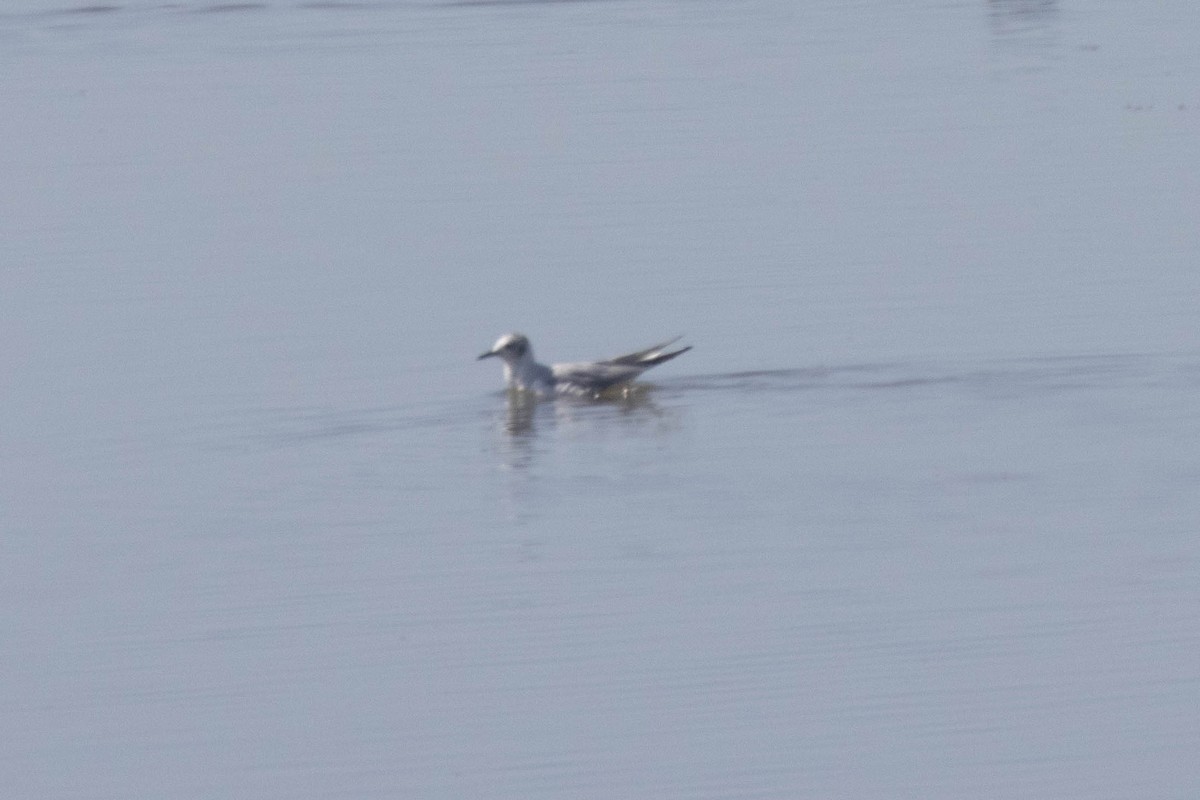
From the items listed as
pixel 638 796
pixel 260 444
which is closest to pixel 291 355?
pixel 260 444

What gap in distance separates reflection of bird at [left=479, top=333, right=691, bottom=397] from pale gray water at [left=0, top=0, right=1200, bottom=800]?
0.55 ft

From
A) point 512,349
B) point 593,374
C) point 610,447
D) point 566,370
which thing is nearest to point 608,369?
point 593,374

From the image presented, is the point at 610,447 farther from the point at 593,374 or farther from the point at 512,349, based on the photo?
the point at 512,349

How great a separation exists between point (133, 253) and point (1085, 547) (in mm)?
9322

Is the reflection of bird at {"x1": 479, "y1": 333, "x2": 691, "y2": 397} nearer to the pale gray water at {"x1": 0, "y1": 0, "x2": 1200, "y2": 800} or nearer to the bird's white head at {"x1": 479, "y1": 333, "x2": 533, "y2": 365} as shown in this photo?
the bird's white head at {"x1": 479, "y1": 333, "x2": 533, "y2": 365}

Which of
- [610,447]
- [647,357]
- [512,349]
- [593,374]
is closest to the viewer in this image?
[610,447]

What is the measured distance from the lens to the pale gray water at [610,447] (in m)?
8.66

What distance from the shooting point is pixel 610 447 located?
13.2 m

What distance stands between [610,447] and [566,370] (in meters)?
1.33

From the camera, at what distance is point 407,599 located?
1031 centimetres

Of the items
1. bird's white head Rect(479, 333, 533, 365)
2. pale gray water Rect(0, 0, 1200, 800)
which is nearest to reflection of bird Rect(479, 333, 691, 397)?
bird's white head Rect(479, 333, 533, 365)

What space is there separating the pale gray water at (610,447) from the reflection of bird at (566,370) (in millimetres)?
166

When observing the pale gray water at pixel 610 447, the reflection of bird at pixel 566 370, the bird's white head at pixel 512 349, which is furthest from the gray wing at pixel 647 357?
the bird's white head at pixel 512 349

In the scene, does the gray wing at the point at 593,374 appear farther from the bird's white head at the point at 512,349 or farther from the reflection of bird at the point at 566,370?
the bird's white head at the point at 512,349
